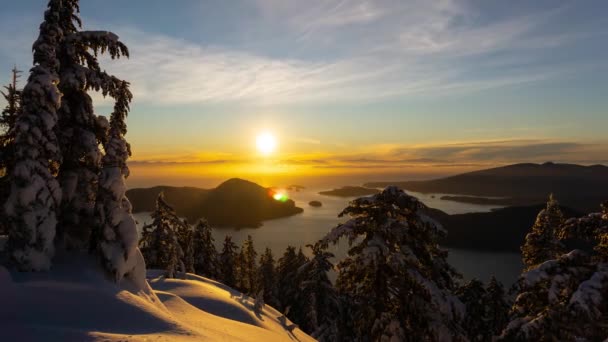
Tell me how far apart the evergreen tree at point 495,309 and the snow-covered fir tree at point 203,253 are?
3160 cm

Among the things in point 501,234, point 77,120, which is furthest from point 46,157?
point 501,234

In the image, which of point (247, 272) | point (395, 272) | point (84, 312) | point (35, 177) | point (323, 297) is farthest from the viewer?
point (247, 272)

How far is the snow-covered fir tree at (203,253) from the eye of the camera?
4363cm

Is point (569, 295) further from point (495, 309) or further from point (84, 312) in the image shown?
point (495, 309)

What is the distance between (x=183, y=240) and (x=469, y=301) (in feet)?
105

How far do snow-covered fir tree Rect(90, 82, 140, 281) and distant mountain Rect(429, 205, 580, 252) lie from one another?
17086cm

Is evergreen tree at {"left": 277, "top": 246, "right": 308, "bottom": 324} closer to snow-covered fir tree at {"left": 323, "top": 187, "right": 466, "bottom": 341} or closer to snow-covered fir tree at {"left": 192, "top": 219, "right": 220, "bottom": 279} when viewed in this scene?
snow-covered fir tree at {"left": 192, "top": 219, "right": 220, "bottom": 279}

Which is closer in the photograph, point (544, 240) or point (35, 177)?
point (35, 177)

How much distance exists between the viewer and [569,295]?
667cm

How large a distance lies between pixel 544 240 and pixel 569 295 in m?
21.4

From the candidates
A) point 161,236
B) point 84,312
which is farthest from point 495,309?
point 161,236

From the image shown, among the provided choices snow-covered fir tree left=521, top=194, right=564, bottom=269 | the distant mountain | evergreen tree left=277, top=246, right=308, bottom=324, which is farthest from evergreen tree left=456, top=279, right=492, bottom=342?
the distant mountain

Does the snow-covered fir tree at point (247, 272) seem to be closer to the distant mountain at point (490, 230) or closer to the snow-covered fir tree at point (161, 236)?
the snow-covered fir tree at point (161, 236)

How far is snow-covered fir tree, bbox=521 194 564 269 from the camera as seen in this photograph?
24156 mm
